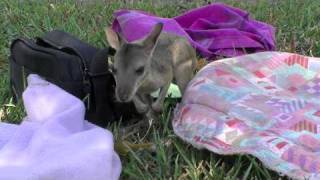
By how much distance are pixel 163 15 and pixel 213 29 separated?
0.89 metres

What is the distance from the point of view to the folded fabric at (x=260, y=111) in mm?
3396

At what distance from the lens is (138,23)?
5223 mm

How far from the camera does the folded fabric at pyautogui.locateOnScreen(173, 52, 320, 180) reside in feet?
11.1

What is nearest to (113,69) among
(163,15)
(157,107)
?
(157,107)

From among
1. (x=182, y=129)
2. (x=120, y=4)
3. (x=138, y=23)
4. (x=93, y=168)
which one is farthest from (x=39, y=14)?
(x=93, y=168)

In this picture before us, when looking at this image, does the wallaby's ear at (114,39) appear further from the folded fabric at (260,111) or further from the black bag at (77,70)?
the folded fabric at (260,111)

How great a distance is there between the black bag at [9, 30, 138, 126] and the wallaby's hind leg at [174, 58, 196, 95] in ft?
1.32

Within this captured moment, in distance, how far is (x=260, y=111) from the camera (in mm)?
3877

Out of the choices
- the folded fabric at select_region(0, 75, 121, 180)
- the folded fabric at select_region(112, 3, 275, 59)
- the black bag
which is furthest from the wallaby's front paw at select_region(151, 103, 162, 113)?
the folded fabric at select_region(112, 3, 275, 59)

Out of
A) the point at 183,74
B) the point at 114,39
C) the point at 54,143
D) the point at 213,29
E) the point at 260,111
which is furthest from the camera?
the point at 213,29

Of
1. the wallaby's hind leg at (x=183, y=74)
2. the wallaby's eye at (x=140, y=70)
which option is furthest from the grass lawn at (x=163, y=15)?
the wallaby's eye at (x=140, y=70)

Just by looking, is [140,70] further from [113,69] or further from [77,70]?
[77,70]

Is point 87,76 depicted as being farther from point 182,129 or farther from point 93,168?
point 93,168

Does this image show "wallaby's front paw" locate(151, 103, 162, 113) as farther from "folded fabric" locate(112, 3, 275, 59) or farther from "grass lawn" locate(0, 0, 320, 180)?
"folded fabric" locate(112, 3, 275, 59)
